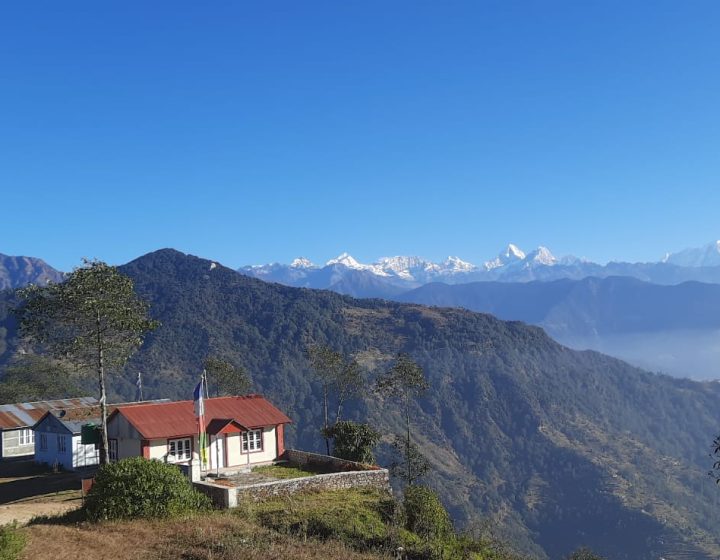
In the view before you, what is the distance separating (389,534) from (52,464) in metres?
30.4

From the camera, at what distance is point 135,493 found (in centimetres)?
2255

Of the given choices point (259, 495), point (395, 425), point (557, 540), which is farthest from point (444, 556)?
point (395, 425)

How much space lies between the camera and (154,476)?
75.7 feet

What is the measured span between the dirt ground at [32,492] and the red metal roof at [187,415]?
4342 millimetres

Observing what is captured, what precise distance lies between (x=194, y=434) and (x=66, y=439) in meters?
10.8

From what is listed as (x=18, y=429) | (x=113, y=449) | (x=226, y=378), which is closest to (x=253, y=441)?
(x=113, y=449)

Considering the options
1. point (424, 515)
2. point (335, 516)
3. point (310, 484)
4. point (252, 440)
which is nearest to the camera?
point (335, 516)

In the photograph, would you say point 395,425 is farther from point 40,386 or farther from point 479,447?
point 40,386

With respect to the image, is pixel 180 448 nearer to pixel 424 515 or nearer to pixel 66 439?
pixel 66 439

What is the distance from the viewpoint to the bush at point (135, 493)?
2234cm

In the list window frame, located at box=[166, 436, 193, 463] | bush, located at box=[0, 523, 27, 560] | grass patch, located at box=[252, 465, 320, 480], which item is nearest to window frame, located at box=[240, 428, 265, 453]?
grass patch, located at box=[252, 465, 320, 480]

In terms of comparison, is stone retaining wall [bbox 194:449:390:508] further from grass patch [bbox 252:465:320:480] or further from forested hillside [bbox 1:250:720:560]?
forested hillside [bbox 1:250:720:560]

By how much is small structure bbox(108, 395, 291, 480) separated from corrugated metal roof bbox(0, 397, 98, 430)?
14.2 m

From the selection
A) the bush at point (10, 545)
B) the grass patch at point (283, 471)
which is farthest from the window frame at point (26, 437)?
the bush at point (10, 545)
